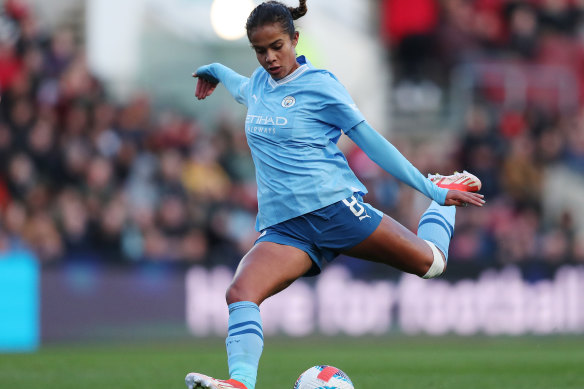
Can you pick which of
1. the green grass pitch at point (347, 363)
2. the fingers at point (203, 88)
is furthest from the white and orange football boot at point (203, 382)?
the green grass pitch at point (347, 363)

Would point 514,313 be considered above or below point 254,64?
below

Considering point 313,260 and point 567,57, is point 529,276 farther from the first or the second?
point 313,260

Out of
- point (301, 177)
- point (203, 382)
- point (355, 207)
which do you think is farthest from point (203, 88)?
point (203, 382)

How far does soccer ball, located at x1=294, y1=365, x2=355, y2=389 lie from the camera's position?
618 cm

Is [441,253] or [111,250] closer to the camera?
[441,253]

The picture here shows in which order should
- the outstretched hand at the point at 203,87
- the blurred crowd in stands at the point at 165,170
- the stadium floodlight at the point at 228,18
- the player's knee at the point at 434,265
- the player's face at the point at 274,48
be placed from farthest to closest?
the stadium floodlight at the point at 228,18 < the blurred crowd in stands at the point at 165,170 < the outstretched hand at the point at 203,87 < the player's knee at the point at 434,265 < the player's face at the point at 274,48

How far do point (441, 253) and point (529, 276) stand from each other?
23.8 ft

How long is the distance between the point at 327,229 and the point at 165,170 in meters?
7.60

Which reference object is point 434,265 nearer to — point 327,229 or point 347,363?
point 327,229

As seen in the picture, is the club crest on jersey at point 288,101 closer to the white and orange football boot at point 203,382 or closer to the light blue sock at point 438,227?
the light blue sock at point 438,227

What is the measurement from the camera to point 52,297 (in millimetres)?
12289

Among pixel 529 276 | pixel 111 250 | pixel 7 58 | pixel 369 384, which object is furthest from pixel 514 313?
pixel 7 58

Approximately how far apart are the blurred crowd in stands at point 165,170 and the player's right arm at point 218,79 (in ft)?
18.8

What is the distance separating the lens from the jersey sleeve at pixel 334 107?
602 cm
